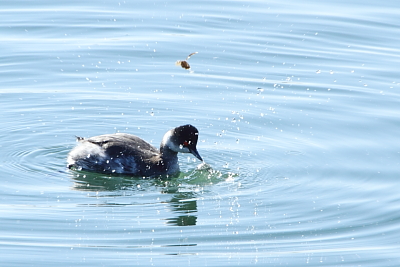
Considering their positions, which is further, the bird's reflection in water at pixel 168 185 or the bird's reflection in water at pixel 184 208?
the bird's reflection in water at pixel 168 185

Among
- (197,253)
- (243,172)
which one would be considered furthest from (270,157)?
(197,253)

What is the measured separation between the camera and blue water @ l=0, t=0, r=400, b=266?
8.59 metres

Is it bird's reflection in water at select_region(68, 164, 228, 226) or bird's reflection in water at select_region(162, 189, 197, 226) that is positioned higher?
bird's reflection in water at select_region(68, 164, 228, 226)

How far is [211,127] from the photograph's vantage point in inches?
486

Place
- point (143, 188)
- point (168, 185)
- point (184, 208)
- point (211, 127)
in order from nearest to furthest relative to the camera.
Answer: point (184, 208) → point (143, 188) → point (168, 185) → point (211, 127)

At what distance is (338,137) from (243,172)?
191cm

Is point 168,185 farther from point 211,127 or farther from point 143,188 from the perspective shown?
point 211,127

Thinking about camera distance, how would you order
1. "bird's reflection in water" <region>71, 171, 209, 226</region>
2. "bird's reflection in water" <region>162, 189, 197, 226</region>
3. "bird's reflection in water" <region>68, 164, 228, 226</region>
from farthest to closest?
"bird's reflection in water" <region>68, 164, 228, 226</region> → "bird's reflection in water" <region>71, 171, 209, 226</region> → "bird's reflection in water" <region>162, 189, 197, 226</region>

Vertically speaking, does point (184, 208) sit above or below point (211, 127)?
below

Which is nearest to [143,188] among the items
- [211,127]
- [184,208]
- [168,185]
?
[168,185]

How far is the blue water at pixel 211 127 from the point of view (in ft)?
28.2

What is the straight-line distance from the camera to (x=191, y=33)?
1647 cm

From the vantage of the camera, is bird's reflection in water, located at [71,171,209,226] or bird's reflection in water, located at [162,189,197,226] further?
bird's reflection in water, located at [71,171,209,226]

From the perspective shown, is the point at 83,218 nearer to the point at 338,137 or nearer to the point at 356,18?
the point at 338,137
